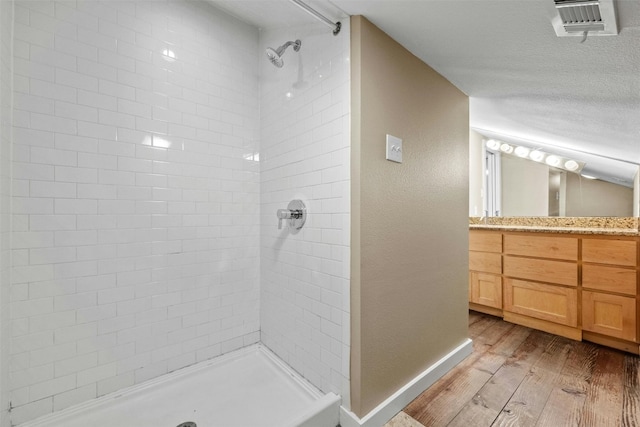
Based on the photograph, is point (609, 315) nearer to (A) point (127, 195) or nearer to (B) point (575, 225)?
(B) point (575, 225)

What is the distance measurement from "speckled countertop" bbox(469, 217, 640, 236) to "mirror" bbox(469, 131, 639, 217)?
54 millimetres

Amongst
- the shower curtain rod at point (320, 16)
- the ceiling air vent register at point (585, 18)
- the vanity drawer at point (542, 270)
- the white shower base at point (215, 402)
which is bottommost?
the white shower base at point (215, 402)

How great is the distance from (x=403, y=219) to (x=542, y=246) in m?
1.72

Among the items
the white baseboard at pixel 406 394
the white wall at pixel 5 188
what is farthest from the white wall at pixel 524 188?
the white wall at pixel 5 188

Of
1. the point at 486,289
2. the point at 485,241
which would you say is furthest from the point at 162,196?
the point at 486,289

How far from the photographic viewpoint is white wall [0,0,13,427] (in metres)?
1.16

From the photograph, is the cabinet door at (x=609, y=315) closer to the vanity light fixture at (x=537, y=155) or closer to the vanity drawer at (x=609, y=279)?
the vanity drawer at (x=609, y=279)

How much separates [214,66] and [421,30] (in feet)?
4.34

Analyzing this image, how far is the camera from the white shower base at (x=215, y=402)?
135 cm

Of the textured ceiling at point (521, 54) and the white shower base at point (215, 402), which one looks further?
the white shower base at point (215, 402)

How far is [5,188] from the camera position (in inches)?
47.3

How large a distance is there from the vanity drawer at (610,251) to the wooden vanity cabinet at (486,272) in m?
0.63

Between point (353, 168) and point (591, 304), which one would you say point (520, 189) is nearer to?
point (591, 304)

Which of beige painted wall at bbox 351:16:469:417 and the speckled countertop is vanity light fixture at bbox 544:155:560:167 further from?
beige painted wall at bbox 351:16:469:417
